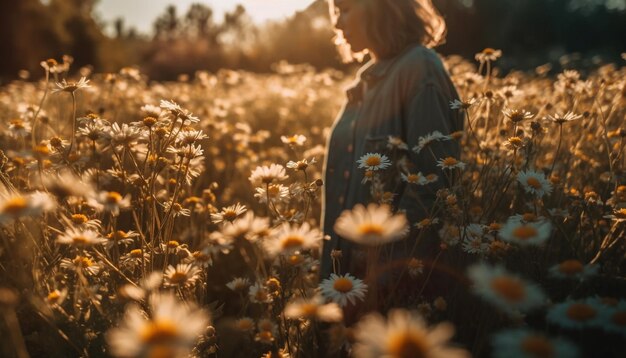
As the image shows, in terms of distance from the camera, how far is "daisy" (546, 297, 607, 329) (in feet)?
3.04

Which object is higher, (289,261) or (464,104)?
(464,104)

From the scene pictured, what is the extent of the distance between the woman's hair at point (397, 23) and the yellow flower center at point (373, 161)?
0.81 m

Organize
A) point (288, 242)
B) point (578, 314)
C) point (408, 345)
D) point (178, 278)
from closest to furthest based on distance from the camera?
point (408, 345) < point (578, 314) < point (288, 242) < point (178, 278)

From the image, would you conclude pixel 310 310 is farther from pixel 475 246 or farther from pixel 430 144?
pixel 430 144

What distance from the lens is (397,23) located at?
7.43 ft

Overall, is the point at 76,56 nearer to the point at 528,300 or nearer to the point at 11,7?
the point at 11,7

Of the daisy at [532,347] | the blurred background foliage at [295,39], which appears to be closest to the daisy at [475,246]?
the daisy at [532,347]

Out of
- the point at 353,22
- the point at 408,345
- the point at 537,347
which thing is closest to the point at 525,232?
the point at 537,347

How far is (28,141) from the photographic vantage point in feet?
8.66

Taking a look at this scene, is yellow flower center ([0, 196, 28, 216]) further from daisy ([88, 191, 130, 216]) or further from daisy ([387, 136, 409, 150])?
daisy ([387, 136, 409, 150])

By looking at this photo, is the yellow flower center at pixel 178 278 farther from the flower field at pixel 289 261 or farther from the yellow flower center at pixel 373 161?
the yellow flower center at pixel 373 161

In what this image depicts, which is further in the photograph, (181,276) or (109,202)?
(181,276)

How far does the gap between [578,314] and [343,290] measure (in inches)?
21.8

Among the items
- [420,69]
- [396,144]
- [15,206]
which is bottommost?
[396,144]
